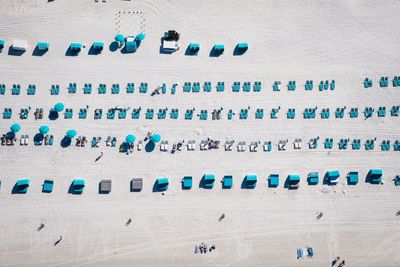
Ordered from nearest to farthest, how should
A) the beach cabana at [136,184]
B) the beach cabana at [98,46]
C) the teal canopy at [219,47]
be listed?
1. the beach cabana at [136,184]
2. the beach cabana at [98,46]
3. the teal canopy at [219,47]

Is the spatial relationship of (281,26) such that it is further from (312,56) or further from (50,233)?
(50,233)

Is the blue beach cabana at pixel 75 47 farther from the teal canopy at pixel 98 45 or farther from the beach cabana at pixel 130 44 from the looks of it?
the beach cabana at pixel 130 44

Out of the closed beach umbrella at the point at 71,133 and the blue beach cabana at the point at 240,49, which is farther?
the blue beach cabana at the point at 240,49

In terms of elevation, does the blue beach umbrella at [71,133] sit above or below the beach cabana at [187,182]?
above

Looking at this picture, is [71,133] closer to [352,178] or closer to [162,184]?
[162,184]

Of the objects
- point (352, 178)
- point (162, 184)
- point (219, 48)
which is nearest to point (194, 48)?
point (219, 48)

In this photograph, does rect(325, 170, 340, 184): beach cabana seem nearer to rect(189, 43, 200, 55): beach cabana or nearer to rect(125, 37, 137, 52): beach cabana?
rect(189, 43, 200, 55): beach cabana

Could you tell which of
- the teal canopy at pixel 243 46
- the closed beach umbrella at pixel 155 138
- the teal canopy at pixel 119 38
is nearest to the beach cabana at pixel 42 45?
the teal canopy at pixel 119 38

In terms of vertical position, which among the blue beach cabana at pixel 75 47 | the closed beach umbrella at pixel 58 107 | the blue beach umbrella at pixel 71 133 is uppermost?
the blue beach cabana at pixel 75 47
